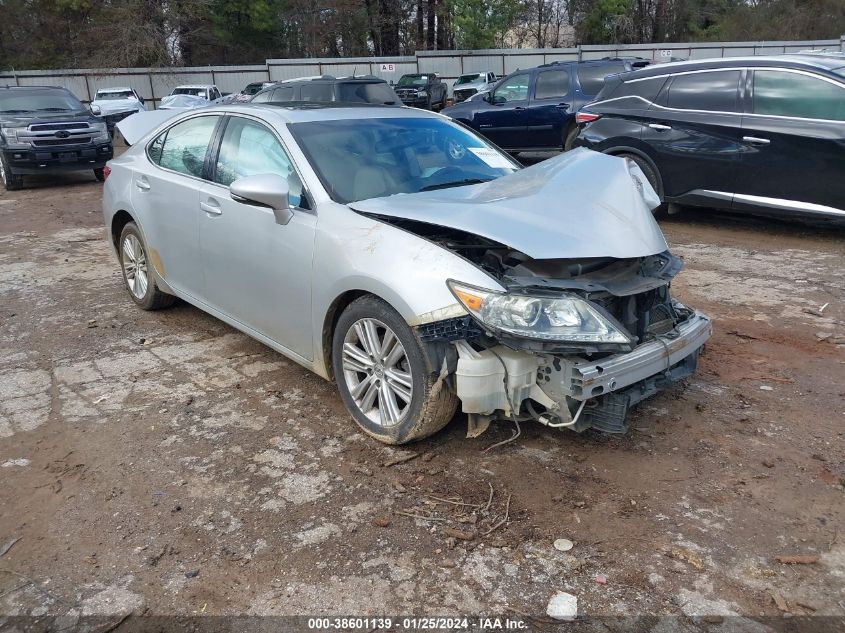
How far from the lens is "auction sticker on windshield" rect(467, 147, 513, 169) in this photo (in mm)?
4699

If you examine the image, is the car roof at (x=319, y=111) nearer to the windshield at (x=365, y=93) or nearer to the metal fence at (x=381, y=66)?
the windshield at (x=365, y=93)

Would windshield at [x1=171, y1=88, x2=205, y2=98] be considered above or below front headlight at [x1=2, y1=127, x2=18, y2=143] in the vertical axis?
above

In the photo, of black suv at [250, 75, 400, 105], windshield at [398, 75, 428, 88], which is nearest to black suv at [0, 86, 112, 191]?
black suv at [250, 75, 400, 105]

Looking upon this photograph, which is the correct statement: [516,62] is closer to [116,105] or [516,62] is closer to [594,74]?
[116,105]

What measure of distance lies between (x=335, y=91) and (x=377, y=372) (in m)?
12.2

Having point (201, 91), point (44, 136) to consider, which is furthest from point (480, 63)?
point (44, 136)

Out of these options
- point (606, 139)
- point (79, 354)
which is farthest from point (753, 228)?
point (79, 354)

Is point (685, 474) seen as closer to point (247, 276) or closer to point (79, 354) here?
point (247, 276)

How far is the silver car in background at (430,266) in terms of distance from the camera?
3189 millimetres

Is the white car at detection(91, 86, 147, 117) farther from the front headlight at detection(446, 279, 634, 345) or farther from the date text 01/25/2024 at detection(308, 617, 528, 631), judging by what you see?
the date text 01/25/2024 at detection(308, 617, 528, 631)

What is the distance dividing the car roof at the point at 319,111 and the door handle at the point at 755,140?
14.1ft

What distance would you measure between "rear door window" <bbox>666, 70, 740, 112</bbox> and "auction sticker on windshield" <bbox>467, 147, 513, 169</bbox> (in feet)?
14.1

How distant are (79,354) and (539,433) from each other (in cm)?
340

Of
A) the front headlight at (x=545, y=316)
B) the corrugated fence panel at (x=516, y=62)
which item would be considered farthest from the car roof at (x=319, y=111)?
the corrugated fence panel at (x=516, y=62)
